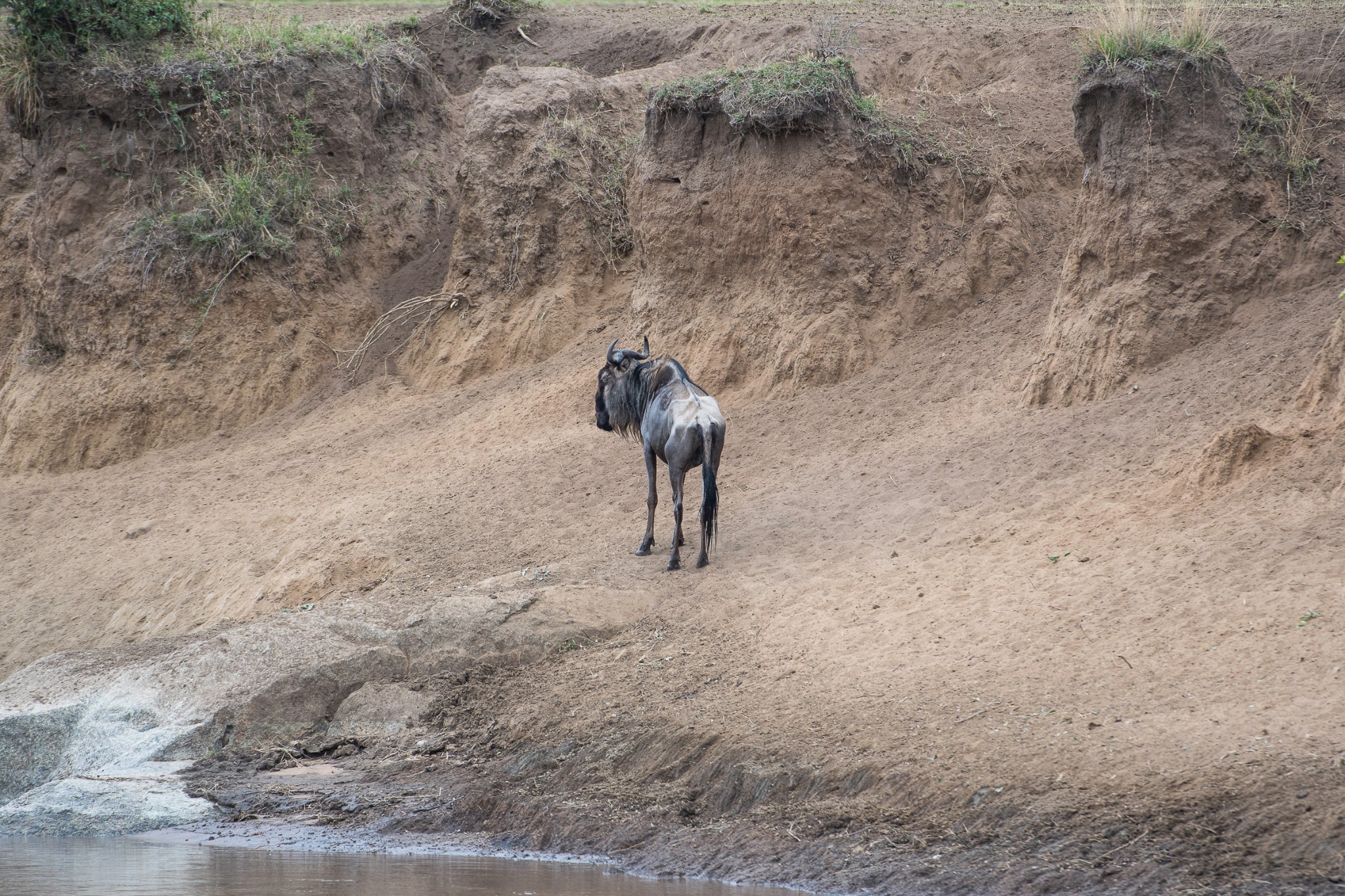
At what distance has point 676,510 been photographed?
1045 cm

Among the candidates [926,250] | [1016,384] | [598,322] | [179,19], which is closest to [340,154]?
[179,19]

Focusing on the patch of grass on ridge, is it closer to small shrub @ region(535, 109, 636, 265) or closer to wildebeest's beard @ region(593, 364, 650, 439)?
small shrub @ region(535, 109, 636, 265)

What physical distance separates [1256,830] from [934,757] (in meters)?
1.57

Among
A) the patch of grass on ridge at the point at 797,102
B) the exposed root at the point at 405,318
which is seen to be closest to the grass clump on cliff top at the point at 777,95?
the patch of grass on ridge at the point at 797,102

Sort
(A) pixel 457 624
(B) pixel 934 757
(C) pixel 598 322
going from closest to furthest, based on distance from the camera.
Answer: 1. (B) pixel 934 757
2. (A) pixel 457 624
3. (C) pixel 598 322

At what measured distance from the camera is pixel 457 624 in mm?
9211

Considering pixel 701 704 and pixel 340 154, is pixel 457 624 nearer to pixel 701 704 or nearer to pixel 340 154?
pixel 701 704

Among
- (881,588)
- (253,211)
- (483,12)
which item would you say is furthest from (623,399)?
(483,12)

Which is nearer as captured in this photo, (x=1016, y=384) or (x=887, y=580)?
(x=887, y=580)

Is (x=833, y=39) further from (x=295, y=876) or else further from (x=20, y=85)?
(x=295, y=876)

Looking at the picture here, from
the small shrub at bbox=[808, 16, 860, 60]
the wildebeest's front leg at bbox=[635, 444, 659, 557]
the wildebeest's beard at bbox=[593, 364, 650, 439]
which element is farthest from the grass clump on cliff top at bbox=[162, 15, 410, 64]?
the wildebeest's front leg at bbox=[635, 444, 659, 557]

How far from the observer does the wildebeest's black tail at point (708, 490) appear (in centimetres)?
1001

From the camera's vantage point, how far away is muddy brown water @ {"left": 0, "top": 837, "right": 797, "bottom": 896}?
19.0 feet

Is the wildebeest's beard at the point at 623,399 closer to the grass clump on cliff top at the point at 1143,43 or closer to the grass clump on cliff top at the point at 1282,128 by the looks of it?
the grass clump on cliff top at the point at 1143,43
